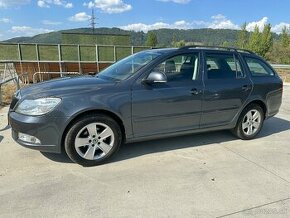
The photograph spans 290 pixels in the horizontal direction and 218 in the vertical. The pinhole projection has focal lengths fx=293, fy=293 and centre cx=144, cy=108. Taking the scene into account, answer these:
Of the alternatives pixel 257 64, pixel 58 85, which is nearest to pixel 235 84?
pixel 257 64

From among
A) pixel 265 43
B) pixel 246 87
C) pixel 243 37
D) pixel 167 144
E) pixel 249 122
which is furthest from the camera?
pixel 243 37

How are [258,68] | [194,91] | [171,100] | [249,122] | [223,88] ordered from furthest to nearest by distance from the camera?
[258,68] < [249,122] < [223,88] < [194,91] < [171,100]

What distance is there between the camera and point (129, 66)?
4574 millimetres

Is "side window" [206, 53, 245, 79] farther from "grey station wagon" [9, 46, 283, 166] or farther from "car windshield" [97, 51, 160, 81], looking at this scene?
"car windshield" [97, 51, 160, 81]

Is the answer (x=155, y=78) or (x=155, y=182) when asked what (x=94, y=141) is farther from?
(x=155, y=78)

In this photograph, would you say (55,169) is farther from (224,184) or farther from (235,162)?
(235,162)

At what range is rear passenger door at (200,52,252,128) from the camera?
15.4 ft

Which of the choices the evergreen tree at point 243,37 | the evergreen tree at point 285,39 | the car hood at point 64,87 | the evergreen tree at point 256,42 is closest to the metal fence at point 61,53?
the car hood at point 64,87

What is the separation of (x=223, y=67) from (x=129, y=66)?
63.5 inches

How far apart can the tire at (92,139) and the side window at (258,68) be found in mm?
2757

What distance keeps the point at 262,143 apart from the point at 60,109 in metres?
3.55

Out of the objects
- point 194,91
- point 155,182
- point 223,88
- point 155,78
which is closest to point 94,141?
point 155,182

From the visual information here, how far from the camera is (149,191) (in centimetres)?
335

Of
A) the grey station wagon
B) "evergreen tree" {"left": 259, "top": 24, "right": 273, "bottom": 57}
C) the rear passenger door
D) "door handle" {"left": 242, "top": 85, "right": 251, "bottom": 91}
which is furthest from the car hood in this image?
"evergreen tree" {"left": 259, "top": 24, "right": 273, "bottom": 57}
